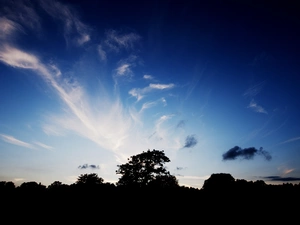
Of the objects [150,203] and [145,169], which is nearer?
[150,203]

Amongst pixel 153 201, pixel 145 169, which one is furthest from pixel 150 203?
pixel 145 169

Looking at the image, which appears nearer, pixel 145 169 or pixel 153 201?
pixel 153 201

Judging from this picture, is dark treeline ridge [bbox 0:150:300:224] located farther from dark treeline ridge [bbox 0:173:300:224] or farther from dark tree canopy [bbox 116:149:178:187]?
dark tree canopy [bbox 116:149:178:187]

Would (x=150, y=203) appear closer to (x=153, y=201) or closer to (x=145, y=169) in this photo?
(x=153, y=201)

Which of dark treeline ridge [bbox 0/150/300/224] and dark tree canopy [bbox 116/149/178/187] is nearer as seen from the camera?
dark treeline ridge [bbox 0/150/300/224]

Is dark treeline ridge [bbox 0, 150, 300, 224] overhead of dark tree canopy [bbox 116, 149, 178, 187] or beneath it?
beneath

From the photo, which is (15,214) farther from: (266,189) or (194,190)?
(266,189)

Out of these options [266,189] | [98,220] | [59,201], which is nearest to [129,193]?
[98,220]

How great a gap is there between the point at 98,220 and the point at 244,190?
6982 millimetres

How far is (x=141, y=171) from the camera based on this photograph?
50688 mm

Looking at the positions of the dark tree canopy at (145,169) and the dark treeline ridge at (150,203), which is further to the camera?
the dark tree canopy at (145,169)

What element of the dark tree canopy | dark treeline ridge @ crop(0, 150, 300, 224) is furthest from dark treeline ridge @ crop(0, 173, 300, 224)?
the dark tree canopy

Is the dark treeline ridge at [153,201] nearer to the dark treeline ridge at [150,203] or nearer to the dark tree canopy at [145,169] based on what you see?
the dark treeline ridge at [150,203]

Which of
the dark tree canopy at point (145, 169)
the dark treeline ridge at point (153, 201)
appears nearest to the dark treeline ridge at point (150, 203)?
the dark treeline ridge at point (153, 201)
